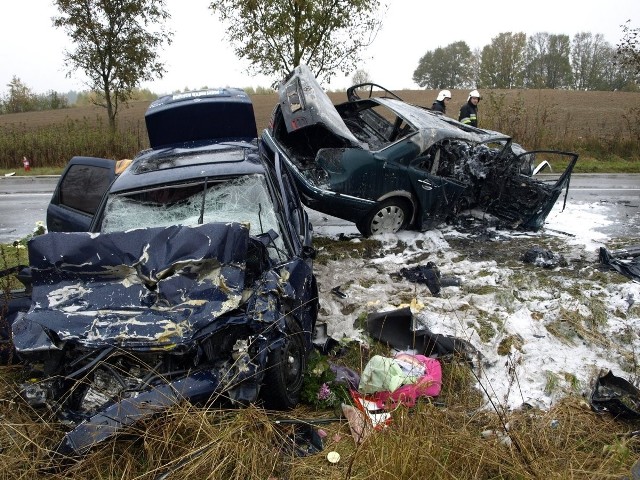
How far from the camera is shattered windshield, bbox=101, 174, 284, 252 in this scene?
412cm

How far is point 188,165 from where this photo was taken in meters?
4.57

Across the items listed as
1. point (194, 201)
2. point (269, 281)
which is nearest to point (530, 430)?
point (269, 281)

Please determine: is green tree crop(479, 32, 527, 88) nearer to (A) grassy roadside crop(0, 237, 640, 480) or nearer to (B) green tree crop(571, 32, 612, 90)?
(B) green tree crop(571, 32, 612, 90)

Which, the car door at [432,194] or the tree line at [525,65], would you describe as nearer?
the car door at [432,194]

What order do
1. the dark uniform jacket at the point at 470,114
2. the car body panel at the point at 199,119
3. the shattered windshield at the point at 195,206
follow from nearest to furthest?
the shattered windshield at the point at 195,206, the car body panel at the point at 199,119, the dark uniform jacket at the point at 470,114

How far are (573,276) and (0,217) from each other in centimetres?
919

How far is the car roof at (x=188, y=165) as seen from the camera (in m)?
4.34

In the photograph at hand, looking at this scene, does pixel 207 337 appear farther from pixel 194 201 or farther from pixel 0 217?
pixel 0 217

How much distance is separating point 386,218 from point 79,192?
380 centimetres

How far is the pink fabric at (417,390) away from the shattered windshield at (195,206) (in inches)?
58.4

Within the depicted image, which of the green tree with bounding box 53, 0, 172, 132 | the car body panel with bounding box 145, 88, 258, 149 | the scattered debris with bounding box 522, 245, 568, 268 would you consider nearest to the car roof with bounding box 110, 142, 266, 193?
the car body panel with bounding box 145, 88, 258, 149

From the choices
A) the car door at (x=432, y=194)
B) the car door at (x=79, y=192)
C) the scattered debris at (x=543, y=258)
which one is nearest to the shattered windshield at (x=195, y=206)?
the car door at (x=79, y=192)

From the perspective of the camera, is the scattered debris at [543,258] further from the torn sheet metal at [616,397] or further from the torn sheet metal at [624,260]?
the torn sheet metal at [616,397]

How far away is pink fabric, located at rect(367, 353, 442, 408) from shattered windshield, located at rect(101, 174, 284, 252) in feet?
4.86
